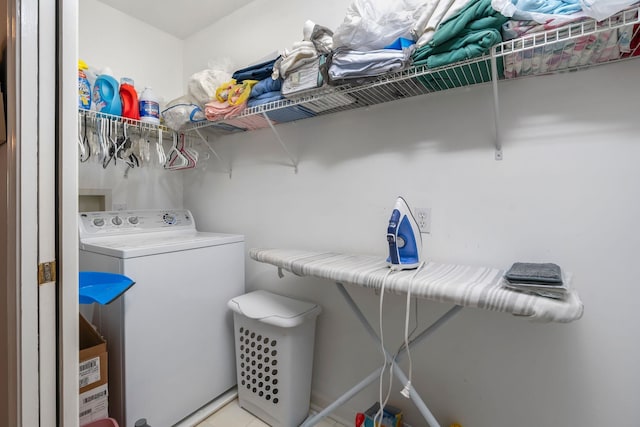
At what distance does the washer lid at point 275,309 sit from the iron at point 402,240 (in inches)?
25.4

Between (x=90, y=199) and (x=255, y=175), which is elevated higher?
(x=255, y=175)

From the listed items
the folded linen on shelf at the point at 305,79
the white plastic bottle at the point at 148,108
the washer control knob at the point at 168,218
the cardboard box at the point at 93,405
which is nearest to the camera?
the cardboard box at the point at 93,405

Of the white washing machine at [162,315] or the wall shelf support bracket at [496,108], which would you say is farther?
the white washing machine at [162,315]

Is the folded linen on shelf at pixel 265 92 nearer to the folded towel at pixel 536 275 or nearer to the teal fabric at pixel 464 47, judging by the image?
the teal fabric at pixel 464 47

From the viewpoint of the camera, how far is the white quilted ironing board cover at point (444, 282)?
2.67ft

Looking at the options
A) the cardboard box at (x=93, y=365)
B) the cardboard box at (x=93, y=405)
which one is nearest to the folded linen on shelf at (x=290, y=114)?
the cardboard box at (x=93, y=365)

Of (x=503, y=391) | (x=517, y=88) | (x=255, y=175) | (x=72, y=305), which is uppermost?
(x=517, y=88)

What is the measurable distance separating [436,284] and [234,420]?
144 centimetres

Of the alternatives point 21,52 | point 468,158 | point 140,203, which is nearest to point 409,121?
point 468,158

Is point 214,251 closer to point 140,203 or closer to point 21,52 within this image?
point 140,203

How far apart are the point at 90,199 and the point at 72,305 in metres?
1.50

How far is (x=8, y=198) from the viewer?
2.58ft

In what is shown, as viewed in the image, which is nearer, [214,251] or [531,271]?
[531,271]

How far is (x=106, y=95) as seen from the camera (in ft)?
5.90
